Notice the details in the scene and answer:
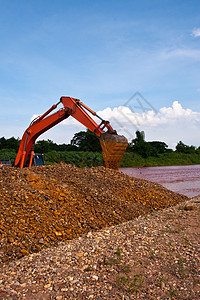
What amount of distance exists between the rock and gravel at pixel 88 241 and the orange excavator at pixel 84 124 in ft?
3.08

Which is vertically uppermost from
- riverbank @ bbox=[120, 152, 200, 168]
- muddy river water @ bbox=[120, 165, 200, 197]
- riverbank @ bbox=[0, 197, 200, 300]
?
riverbank @ bbox=[120, 152, 200, 168]

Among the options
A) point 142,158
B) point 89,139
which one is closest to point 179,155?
point 142,158

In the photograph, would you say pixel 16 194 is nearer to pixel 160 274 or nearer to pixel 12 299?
pixel 12 299

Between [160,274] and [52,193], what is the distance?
3.63 m

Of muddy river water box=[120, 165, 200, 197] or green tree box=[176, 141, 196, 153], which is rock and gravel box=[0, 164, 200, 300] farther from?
green tree box=[176, 141, 196, 153]

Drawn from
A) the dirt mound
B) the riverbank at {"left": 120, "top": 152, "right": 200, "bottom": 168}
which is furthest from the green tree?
the dirt mound

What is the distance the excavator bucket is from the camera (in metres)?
8.76

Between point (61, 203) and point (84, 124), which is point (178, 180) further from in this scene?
point (61, 203)

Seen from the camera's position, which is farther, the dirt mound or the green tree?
the green tree

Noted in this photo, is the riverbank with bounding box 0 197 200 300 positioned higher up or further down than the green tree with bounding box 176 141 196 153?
further down

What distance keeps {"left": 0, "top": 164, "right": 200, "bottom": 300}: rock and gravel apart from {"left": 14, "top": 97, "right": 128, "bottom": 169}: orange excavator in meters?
0.94

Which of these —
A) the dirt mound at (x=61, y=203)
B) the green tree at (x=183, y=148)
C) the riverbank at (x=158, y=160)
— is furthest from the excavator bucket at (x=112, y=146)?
the green tree at (x=183, y=148)

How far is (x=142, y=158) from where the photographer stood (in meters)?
36.9

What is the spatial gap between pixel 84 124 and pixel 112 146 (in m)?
1.80
